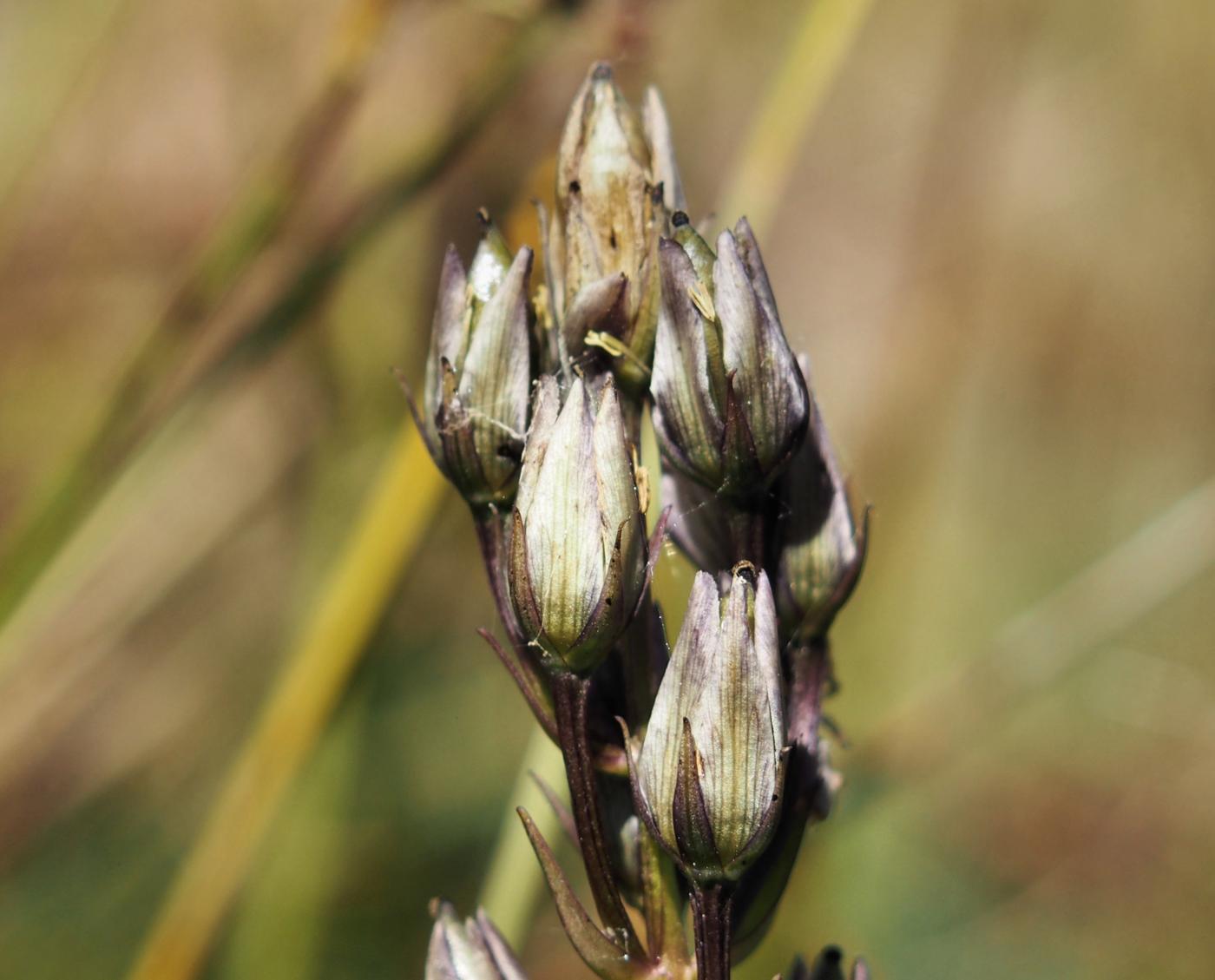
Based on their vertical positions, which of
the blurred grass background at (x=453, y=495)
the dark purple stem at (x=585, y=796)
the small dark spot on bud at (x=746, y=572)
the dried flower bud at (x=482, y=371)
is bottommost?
the dark purple stem at (x=585, y=796)

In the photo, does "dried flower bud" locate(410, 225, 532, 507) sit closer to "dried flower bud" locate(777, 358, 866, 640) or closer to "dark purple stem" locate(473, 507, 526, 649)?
"dark purple stem" locate(473, 507, 526, 649)

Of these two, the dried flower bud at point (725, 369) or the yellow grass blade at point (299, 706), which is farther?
the yellow grass blade at point (299, 706)

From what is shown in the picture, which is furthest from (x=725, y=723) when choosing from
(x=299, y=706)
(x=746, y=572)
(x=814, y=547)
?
(x=299, y=706)

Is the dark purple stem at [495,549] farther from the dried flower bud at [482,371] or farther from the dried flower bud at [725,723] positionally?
the dried flower bud at [725,723]

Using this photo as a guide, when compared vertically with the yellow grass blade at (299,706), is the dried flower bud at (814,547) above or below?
below

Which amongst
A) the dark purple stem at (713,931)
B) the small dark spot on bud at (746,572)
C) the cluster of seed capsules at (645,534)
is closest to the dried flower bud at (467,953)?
the cluster of seed capsules at (645,534)

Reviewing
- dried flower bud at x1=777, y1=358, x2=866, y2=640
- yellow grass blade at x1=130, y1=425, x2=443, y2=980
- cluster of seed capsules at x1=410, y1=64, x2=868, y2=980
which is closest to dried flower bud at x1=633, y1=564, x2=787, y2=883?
cluster of seed capsules at x1=410, y1=64, x2=868, y2=980

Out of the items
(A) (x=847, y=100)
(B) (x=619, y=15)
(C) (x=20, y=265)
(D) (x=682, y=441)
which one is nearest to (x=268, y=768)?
(D) (x=682, y=441)

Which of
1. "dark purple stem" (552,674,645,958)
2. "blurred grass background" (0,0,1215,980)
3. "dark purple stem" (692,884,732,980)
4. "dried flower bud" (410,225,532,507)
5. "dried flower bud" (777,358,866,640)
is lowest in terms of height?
"dark purple stem" (692,884,732,980)

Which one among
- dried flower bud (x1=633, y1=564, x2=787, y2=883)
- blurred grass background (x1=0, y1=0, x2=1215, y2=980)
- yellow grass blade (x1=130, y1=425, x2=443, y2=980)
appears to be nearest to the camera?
dried flower bud (x1=633, y1=564, x2=787, y2=883)
